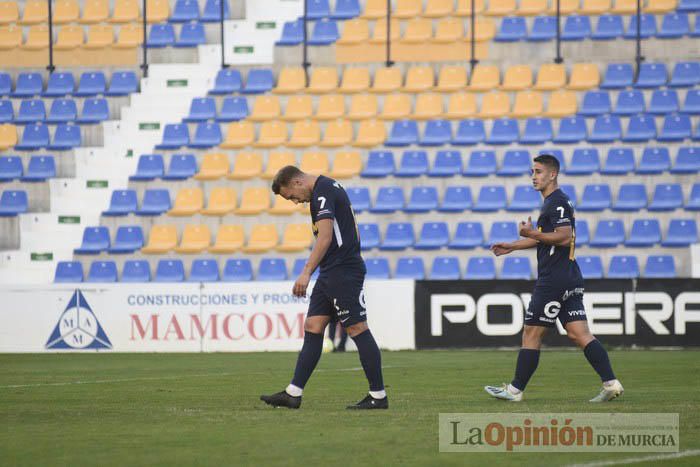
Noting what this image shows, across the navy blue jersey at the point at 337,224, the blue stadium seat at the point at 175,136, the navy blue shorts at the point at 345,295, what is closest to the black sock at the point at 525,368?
the navy blue shorts at the point at 345,295

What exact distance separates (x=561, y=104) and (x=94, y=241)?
1026 cm

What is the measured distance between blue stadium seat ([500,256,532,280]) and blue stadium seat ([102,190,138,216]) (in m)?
7.94

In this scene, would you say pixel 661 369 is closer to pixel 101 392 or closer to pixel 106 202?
pixel 101 392

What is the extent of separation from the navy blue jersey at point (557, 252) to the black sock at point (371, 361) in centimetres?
172

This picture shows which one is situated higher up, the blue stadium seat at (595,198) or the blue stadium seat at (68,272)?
the blue stadium seat at (595,198)

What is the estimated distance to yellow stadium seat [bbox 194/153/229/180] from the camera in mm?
25656

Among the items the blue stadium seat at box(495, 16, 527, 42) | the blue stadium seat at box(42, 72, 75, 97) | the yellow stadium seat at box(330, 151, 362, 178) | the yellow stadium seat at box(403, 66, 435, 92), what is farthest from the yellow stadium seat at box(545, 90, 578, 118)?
the blue stadium seat at box(42, 72, 75, 97)

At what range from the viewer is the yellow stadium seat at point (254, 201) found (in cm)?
2495

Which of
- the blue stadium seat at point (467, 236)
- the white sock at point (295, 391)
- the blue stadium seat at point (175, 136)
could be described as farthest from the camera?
the blue stadium seat at point (175, 136)

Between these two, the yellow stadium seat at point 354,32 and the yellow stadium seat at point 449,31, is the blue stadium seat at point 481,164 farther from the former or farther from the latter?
the yellow stadium seat at point 354,32

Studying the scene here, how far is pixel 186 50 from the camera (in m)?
28.4

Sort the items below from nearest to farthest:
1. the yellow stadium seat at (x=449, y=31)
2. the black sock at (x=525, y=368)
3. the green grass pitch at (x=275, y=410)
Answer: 1. the green grass pitch at (x=275, y=410)
2. the black sock at (x=525, y=368)
3. the yellow stadium seat at (x=449, y=31)

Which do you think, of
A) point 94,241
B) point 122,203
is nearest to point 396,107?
point 122,203

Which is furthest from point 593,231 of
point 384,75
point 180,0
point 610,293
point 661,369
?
point 180,0
